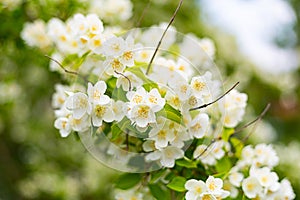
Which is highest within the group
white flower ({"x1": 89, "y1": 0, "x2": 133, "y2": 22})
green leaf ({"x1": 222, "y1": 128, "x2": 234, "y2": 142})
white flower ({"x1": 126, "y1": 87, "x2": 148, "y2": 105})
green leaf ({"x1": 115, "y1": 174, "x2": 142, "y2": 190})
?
white flower ({"x1": 126, "y1": 87, "x2": 148, "y2": 105})

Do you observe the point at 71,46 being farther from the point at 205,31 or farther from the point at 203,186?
the point at 205,31

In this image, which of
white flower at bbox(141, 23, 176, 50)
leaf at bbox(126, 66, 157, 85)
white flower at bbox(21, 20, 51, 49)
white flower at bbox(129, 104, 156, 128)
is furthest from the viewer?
white flower at bbox(21, 20, 51, 49)

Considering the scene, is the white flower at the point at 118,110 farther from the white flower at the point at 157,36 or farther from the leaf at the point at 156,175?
the white flower at the point at 157,36

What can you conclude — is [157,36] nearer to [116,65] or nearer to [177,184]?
[116,65]

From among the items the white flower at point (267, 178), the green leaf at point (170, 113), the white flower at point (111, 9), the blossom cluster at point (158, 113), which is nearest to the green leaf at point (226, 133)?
the blossom cluster at point (158, 113)

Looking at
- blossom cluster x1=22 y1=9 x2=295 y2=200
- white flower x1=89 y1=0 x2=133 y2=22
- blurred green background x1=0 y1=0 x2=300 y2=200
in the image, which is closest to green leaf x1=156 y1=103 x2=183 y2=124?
blossom cluster x1=22 y1=9 x2=295 y2=200

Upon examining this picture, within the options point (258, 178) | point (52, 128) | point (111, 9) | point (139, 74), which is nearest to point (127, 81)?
point (139, 74)

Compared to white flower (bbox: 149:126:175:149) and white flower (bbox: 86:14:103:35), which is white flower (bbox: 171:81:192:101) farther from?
white flower (bbox: 86:14:103:35)
